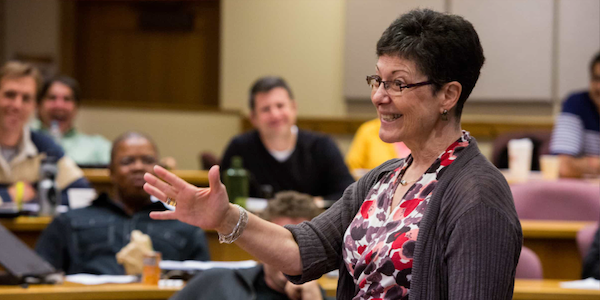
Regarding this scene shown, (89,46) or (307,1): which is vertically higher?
(307,1)

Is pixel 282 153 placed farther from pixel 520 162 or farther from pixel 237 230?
pixel 237 230

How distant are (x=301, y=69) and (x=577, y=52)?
8.44ft

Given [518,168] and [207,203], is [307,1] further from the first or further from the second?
[207,203]

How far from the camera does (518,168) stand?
3.57 metres

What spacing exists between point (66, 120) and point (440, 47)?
386 centimetres

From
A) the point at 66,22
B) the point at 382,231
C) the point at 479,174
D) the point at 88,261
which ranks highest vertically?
the point at 66,22

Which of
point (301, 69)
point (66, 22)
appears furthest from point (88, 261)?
point (66, 22)

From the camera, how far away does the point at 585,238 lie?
7.43 ft

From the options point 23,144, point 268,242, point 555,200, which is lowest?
point 555,200

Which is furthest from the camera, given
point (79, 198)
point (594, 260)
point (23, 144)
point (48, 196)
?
point (23, 144)

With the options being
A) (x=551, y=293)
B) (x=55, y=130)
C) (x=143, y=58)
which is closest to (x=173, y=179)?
(x=551, y=293)

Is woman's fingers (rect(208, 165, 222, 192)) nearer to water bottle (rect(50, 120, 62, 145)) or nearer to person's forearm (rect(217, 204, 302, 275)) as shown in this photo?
person's forearm (rect(217, 204, 302, 275))

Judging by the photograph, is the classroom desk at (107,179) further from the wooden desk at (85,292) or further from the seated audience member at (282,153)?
the wooden desk at (85,292)

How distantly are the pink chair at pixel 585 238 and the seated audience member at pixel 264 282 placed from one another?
3.16 feet
